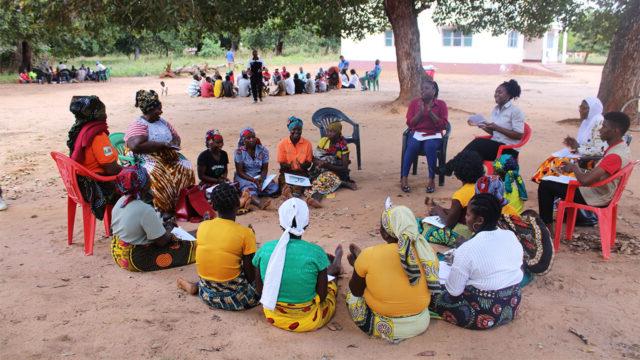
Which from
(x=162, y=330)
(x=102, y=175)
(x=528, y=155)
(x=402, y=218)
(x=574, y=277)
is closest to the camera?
(x=402, y=218)

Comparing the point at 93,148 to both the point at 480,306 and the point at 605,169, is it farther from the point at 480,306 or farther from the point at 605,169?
the point at 605,169

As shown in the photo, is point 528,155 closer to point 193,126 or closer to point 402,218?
point 402,218

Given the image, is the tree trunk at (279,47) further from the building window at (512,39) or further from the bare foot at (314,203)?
the bare foot at (314,203)

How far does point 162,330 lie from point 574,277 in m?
3.12

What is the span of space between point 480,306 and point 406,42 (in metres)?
10.3

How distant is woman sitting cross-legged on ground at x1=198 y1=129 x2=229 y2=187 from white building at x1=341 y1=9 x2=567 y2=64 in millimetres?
23955

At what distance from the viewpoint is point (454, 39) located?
1142 inches

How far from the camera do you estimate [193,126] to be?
11.6 m

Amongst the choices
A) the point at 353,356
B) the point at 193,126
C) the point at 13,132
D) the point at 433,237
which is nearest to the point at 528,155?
the point at 433,237

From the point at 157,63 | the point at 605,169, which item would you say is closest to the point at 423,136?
the point at 605,169

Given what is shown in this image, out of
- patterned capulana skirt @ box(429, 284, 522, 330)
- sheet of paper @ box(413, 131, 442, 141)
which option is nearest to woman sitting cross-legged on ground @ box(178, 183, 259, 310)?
patterned capulana skirt @ box(429, 284, 522, 330)

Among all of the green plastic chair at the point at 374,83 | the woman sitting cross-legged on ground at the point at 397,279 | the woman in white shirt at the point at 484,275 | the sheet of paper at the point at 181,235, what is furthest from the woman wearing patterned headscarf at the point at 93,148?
the green plastic chair at the point at 374,83

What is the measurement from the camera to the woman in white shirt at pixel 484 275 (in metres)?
3.03

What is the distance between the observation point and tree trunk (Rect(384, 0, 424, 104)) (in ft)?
40.1
